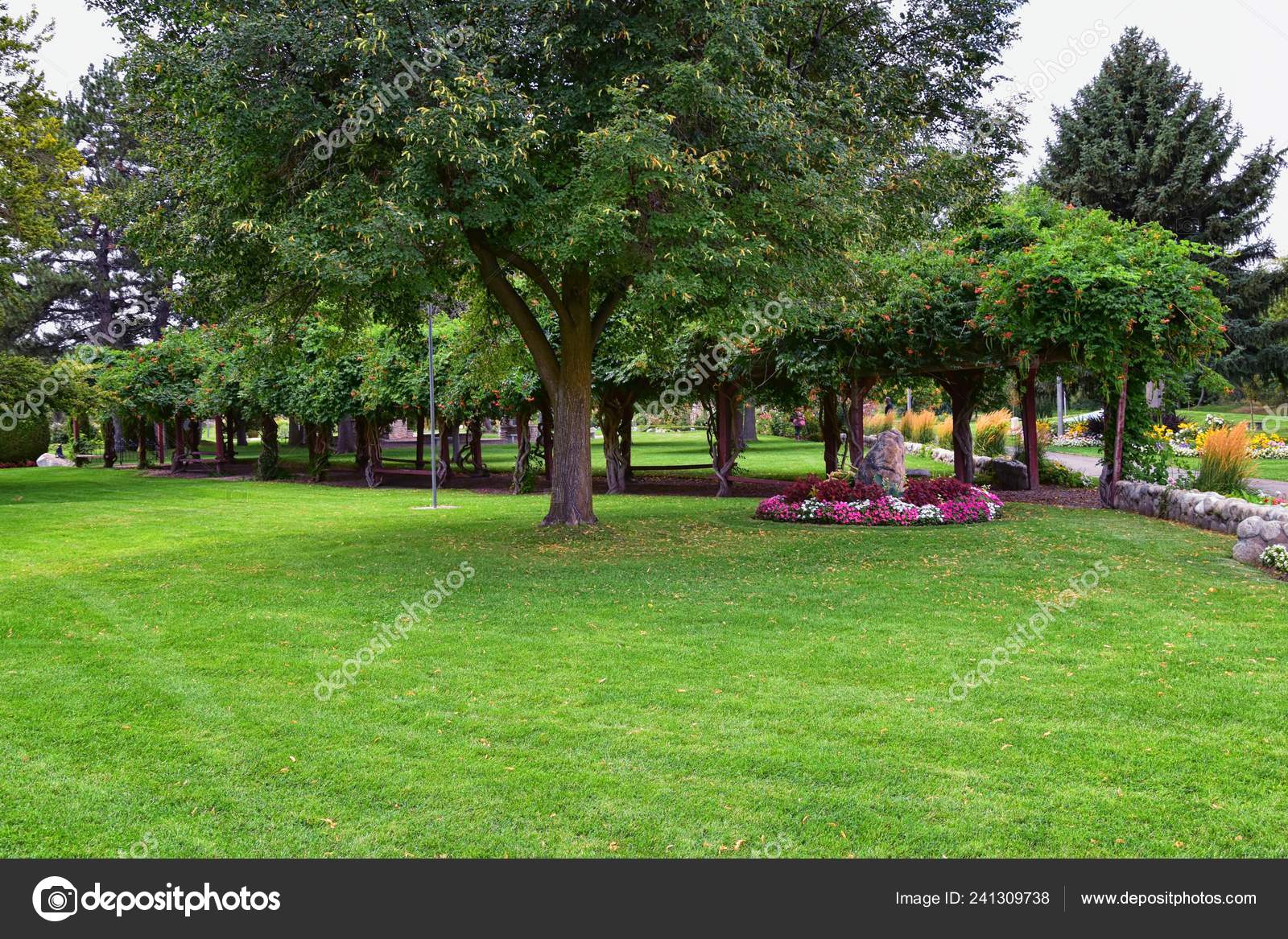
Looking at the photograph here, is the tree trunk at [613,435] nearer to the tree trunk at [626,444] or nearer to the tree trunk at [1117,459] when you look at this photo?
the tree trunk at [626,444]

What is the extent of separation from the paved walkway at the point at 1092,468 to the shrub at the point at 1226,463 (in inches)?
41.8

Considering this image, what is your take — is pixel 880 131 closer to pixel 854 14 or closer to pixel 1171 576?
pixel 854 14

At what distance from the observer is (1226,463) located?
1580 cm

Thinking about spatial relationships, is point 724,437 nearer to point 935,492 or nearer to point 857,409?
point 857,409

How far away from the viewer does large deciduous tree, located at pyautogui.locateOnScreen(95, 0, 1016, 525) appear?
1002 cm

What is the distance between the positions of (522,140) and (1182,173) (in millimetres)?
32386

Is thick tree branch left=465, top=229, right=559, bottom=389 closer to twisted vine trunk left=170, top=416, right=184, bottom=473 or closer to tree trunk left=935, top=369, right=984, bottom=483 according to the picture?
tree trunk left=935, top=369, right=984, bottom=483

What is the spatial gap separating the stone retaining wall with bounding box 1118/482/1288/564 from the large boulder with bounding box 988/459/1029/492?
169 inches

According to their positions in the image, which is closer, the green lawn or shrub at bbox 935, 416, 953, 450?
the green lawn

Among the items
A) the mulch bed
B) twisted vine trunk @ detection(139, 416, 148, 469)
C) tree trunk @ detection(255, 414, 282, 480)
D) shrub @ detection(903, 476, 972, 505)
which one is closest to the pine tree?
the mulch bed

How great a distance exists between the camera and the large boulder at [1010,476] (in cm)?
2088
